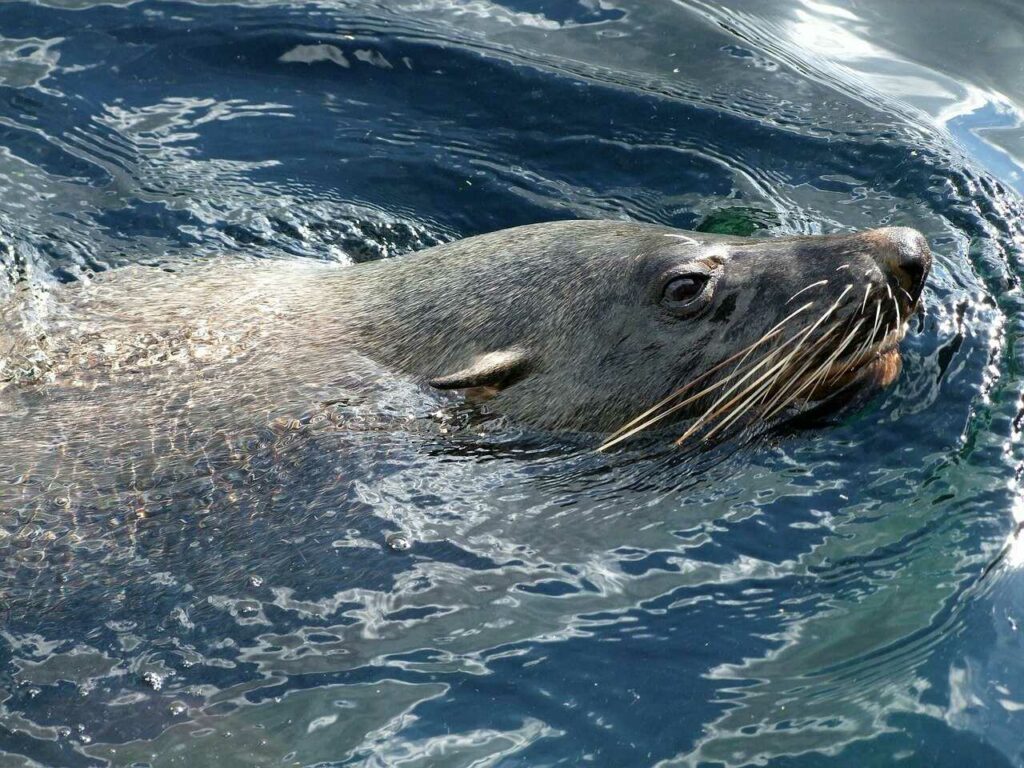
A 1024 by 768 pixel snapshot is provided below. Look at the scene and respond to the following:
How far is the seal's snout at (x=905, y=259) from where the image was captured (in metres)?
6.00

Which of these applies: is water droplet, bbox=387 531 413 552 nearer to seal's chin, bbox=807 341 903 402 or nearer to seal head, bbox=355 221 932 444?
seal head, bbox=355 221 932 444

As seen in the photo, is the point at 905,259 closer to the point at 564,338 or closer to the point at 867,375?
the point at 867,375

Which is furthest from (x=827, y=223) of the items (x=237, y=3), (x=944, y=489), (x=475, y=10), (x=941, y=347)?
(x=237, y=3)

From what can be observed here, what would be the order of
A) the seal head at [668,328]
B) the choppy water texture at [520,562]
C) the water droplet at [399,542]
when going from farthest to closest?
1. the seal head at [668,328]
2. the water droplet at [399,542]
3. the choppy water texture at [520,562]

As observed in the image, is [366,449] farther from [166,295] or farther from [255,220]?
[255,220]

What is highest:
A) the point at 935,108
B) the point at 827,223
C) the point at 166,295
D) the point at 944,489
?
the point at 935,108

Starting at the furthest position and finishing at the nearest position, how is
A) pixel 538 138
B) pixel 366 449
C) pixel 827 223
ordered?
pixel 538 138 < pixel 827 223 < pixel 366 449

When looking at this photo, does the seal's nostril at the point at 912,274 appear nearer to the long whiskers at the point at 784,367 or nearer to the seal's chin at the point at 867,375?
the long whiskers at the point at 784,367

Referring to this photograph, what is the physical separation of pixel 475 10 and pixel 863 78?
3073 millimetres

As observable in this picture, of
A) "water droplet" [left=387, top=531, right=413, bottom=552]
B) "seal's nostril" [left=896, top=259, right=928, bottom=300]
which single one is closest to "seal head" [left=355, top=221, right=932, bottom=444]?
"seal's nostril" [left=896, top=259, right=928, bottom=300]

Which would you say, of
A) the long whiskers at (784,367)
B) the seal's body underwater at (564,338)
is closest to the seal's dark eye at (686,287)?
the seal's body underwater at (564,338)

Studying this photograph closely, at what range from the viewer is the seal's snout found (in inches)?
236

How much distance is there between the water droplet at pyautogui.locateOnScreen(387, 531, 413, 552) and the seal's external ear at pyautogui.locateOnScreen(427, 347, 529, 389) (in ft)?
2.64

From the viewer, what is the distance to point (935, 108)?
10125mm
